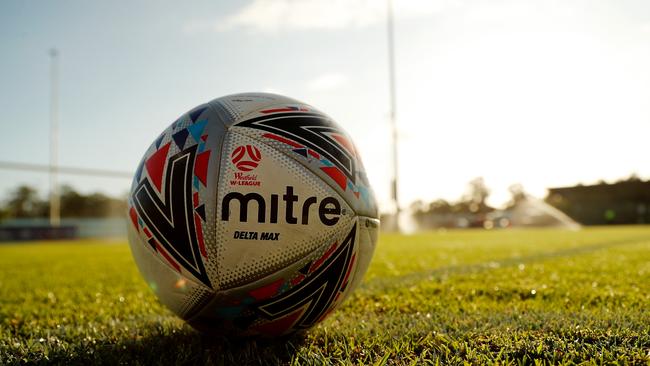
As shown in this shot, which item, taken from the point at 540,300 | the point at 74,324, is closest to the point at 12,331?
the point at 74,324

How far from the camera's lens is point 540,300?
3.37 meters

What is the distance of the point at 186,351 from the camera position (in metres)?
2.23

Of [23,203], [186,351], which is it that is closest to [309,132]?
[186,351]

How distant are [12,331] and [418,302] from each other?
2.59 m

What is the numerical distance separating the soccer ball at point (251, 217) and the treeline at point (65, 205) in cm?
3723

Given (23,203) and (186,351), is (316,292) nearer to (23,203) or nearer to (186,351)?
(186,351)

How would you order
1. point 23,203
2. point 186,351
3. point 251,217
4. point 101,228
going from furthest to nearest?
1. point 23,203
2. point 101,228
3. point 186,351
4. point 251,217

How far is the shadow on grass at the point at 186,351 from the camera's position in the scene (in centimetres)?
212

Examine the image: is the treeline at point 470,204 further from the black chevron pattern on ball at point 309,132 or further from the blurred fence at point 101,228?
the black chevron pattern on ball at point 309,132

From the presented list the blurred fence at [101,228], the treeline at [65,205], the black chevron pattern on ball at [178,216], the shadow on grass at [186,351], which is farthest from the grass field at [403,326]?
the treeline at [65,205]

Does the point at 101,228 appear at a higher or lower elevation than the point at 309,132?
lower

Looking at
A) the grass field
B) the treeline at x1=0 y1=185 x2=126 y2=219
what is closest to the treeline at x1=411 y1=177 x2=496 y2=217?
A: the treeline at x1=0 y1=185 x2=126 y2=219

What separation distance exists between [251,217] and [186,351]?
721 millimetres

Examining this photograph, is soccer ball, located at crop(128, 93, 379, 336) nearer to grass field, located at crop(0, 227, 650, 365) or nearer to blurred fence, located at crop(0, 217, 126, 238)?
grass field, located at crop(0, 227, 650, 365)
